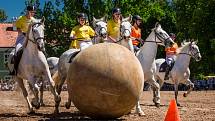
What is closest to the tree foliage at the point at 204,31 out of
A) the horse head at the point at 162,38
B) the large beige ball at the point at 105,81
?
the horse head at the point at 162,38

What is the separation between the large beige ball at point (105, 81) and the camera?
1127cm

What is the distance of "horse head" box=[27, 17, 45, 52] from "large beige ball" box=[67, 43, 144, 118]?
8.11 ft

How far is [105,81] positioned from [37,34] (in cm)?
367

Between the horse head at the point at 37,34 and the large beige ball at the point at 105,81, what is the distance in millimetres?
2471

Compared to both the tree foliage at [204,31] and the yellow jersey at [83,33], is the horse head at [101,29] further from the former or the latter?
the tree foliage at [204,31]

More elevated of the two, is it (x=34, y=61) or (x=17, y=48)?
(x=17, y=48)

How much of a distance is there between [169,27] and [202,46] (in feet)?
76.9

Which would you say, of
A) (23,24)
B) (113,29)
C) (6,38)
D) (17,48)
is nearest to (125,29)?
(113,29)

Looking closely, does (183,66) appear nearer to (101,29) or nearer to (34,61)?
(101,29)

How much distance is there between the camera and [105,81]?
37.0ft

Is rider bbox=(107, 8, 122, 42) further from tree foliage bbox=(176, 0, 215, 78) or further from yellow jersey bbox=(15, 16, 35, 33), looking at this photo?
tree foliage bbox=(176, 0, 215, 78)

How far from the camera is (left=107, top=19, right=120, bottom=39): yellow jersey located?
15750 mm

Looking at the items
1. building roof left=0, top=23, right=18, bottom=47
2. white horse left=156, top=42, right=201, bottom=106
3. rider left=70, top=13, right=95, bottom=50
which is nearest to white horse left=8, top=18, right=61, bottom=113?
rider left=70, top=13, right=95, bottom=50

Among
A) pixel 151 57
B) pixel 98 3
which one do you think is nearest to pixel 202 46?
pixel 98 3
